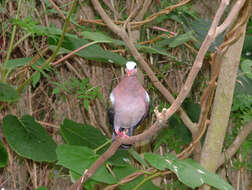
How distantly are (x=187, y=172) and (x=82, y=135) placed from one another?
610 mm

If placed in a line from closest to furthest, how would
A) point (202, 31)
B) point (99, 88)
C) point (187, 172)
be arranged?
point (187, 172)
point (202, 31)
point (99, 88)

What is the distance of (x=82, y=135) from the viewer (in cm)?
176

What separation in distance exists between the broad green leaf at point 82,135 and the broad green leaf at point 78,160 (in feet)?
0.74

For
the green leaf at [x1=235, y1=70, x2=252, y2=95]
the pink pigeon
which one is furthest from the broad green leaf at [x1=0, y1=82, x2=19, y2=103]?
the green leaf at [x1=235, y1=70, x2=252, y2=95]

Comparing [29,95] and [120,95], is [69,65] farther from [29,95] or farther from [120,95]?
[120,95]

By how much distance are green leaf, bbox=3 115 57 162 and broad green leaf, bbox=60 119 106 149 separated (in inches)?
4.2

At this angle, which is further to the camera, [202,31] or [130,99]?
[202,31]

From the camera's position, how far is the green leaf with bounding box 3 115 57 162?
165 cm

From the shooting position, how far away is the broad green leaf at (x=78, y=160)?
1.38m

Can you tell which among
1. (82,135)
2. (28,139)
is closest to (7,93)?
(28,139)

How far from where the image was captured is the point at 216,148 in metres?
1.62

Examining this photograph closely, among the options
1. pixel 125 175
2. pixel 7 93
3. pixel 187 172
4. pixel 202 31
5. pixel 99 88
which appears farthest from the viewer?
pixel 99 88

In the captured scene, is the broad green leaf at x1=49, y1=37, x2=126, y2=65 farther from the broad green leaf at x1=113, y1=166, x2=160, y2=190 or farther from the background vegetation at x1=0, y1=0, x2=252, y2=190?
the broad green leaf at x1=113, y1=166, x2=160, y2=190

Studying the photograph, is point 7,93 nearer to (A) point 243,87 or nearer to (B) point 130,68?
(B) point 130,68
